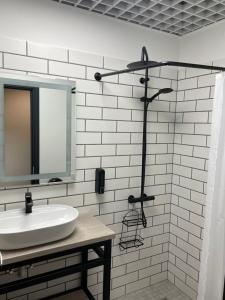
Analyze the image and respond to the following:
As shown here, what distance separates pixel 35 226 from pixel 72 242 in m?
0.31

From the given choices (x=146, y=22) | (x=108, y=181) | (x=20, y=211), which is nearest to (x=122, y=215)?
(x=108, y=181)

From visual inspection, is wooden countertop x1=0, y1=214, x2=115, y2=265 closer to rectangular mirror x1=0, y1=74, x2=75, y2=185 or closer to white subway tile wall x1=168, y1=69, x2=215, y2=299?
rectangular mirror x1=0, y1=74, x2=75, y2=185

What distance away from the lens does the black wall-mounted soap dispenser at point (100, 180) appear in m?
1.91

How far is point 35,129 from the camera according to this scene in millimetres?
1704

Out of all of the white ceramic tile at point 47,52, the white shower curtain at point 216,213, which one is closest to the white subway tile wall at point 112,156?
the white ceramic tile at point 47,52

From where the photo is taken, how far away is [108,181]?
6.63ft

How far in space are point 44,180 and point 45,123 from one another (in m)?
0.41

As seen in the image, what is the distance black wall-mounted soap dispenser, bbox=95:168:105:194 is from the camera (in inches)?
75.0

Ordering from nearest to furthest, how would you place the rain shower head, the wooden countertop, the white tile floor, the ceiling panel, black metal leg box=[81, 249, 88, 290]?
1. the wooden countertop
2. the rain shower head
3. the ceiling panel
4. black metal leg box=[81, 249, 88, 290]
5. the white tile floor

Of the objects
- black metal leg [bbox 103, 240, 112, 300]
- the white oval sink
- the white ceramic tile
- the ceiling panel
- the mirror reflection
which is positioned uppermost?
the ceiling panel

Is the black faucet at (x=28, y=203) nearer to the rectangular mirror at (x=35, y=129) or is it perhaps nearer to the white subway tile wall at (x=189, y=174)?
the rectangular mirror at (x=35, y=129)

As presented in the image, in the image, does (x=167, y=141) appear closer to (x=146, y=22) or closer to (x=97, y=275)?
(x=146, y=22)

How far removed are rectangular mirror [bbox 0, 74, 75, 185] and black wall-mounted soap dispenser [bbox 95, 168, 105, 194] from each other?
21cm

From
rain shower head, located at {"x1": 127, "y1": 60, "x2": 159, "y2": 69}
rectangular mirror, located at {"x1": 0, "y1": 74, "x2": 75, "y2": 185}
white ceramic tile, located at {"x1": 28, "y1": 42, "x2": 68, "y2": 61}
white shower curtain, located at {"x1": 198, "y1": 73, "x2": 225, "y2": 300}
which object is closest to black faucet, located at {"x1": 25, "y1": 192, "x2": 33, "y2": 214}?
rectangular mirror, located at {"x1": 0, "y1": 74, "x2": 75, "y2": 185}
